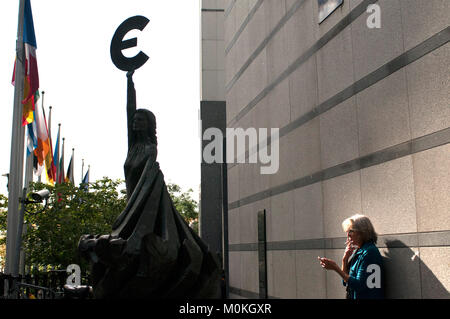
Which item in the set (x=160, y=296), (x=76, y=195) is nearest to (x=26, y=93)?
(x=76, y=195)

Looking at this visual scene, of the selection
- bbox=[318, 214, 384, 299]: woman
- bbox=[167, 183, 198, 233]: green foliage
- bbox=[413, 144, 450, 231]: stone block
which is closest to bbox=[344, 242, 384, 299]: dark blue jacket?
bbox=[318, 214, 384, 299]: woman

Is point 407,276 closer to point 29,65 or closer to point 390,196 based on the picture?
point 390,196

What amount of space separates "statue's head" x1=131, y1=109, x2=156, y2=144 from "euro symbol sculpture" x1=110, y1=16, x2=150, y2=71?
845 mm

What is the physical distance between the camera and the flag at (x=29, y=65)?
16531 mm

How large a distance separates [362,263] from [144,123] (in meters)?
3.76

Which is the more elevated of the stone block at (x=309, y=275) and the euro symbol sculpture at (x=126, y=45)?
the euro symbol sculpture at (x=126, y=45)

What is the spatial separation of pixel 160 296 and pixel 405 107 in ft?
12.1

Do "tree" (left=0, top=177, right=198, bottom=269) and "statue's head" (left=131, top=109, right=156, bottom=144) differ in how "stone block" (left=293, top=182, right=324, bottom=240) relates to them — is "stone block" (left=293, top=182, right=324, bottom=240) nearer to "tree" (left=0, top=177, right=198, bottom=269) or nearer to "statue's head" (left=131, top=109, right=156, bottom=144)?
"statue's head" (left=131, top=109, right=156, bottom=144)

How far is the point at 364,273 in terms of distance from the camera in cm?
509

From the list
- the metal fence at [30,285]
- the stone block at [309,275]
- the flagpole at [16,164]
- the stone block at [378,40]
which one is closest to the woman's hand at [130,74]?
the stone block at [378,40]

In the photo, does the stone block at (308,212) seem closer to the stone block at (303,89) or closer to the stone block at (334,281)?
the stone block at (334,281)

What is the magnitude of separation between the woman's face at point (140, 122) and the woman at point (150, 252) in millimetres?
335

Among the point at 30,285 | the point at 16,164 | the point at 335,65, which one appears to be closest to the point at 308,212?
the point at 335,65

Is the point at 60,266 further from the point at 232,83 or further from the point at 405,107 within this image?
the point at 405,107
